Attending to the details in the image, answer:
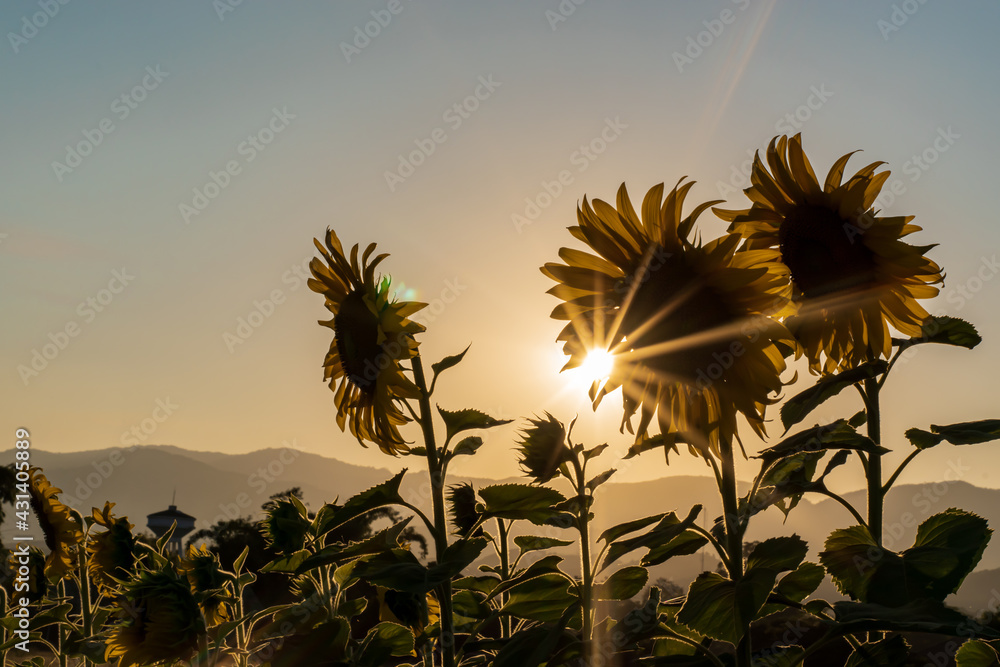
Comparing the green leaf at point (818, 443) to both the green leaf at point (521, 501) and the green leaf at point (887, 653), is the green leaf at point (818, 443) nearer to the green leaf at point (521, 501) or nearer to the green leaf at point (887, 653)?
the green leaf at point (887, 653)

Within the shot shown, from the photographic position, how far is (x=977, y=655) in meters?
2.08

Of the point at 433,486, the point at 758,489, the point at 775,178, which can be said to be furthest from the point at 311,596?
the point at 775,178

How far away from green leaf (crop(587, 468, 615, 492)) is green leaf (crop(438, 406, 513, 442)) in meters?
0.34

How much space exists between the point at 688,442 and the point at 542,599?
2.31 feet

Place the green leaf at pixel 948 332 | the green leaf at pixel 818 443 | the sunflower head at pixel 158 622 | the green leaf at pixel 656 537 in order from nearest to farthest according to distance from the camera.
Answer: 1. the green leaf at pixel 656 537
2. the green leaf at pixel 818 443
3. the green leaf at pixel 948 332
4. the sunflower head at pixel 158 622

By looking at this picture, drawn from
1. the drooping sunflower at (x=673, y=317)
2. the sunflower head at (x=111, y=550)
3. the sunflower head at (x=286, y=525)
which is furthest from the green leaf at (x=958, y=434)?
the sunflower head at (x=111, y=550)

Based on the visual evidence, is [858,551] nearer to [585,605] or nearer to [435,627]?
[585,605]

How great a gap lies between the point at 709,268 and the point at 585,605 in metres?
0.89

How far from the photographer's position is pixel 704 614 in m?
1.48

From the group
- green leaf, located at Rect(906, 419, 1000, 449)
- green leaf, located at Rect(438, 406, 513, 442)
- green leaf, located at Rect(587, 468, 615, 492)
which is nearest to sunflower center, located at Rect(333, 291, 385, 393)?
green leaf, located at Rect(438, 406, 513, 442)

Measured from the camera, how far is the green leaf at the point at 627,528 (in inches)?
73.9

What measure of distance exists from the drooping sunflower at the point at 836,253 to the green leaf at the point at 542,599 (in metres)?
1.01

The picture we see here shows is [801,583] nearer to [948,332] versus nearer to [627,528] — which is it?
[627,528]

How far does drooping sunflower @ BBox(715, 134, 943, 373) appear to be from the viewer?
2.22m
